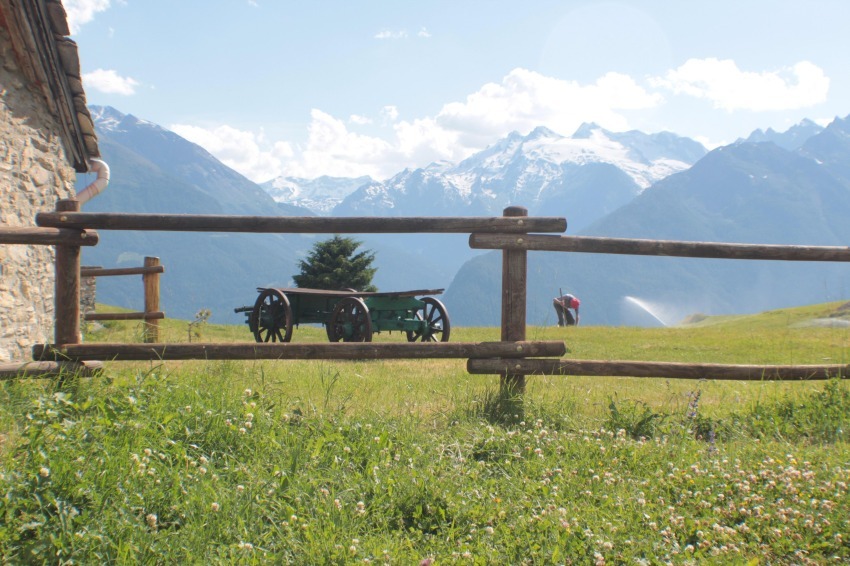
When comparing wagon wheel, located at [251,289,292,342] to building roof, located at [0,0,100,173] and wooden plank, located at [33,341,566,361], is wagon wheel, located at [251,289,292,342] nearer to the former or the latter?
building roof, located at [0,0,100,173]

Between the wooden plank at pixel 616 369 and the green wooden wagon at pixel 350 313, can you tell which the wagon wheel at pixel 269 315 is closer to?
the green wooden wagon at pixel 350 313

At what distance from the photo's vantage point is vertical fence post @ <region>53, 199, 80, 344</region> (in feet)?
17.8

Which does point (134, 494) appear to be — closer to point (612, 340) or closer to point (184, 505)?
point (184, 505)

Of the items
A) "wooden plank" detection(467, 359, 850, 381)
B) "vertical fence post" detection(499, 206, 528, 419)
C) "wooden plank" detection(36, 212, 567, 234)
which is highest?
"wooden plank" detection(36, 212, 567, 234)

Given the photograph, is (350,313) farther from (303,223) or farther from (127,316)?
(303,223)

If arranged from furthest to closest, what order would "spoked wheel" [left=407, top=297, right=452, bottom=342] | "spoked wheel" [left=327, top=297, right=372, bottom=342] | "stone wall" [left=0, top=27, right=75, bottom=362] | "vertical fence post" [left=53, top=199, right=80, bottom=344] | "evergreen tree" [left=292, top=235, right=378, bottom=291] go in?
"evergreen tree" [left=292, top=235, right=378, bottom=291] → "spoked wheel" [left=407, top=297, right=452, bottom=342] → "spoked wheel" [left=327, top=297, right=372, bottom=342] → "stone wall" [left=0, top=27, right=75, bottom=362] → "vertical fence post" [left=53, top=199, right=80, bottom=344]

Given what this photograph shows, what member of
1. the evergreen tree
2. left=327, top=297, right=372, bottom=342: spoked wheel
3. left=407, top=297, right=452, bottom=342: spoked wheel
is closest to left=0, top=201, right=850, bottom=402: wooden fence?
left=327, top=297, right=372, bottom=342: spoked wheel

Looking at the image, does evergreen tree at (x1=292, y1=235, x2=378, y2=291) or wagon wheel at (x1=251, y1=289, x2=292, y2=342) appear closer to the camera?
wagon wheel at (x1=251, y1=289, x2=292, y2=342)

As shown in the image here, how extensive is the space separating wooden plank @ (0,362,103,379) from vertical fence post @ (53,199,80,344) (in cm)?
22

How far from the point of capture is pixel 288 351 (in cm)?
545

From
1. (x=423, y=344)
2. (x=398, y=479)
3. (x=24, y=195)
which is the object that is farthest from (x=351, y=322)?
(x=398, y=479)

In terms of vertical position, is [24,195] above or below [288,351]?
above

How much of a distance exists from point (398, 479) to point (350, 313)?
792 cm

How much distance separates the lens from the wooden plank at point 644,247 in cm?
556
